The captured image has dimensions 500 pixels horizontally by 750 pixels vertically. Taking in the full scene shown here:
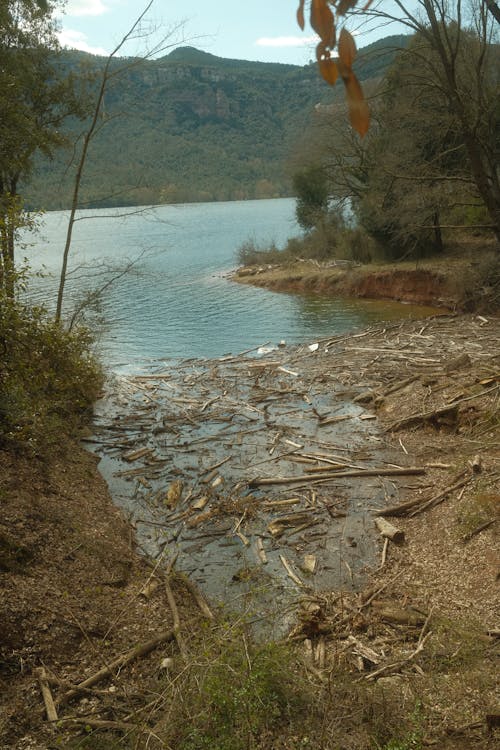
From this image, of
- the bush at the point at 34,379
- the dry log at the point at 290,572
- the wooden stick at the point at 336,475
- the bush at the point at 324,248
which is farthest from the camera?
the bush at the point at 324,248

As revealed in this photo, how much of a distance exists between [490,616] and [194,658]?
2.68 m

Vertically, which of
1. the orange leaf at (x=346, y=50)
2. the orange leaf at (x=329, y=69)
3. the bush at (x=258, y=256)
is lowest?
the bush at (x=258, y=256)

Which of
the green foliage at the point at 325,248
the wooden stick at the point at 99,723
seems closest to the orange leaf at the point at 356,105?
the wooden stick at the point at 99,723

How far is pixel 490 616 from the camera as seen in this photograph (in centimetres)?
523

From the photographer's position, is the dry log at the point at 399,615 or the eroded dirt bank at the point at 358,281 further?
the eroded dirt bank at the point at 358,281

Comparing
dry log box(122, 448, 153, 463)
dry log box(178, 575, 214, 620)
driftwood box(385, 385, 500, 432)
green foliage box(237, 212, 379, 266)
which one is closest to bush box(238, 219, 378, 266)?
green foliage box(237, 212, 379, 266)

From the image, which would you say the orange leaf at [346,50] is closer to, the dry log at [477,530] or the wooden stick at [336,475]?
the dry log at [477,530]

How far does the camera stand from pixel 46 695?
4.12 metres

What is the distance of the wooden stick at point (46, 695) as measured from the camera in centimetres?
392

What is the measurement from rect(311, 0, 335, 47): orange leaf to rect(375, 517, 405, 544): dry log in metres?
6.44

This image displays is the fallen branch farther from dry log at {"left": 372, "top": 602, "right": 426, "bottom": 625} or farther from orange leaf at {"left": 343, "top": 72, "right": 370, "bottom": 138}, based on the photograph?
orange leaf at {"left": 343, "top": 72, "right": 370, "bottom": 138}

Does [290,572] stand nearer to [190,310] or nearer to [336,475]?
[336,475]

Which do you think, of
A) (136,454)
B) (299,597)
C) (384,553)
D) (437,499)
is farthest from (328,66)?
(136,454)

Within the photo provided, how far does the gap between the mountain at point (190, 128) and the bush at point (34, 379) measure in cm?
297
